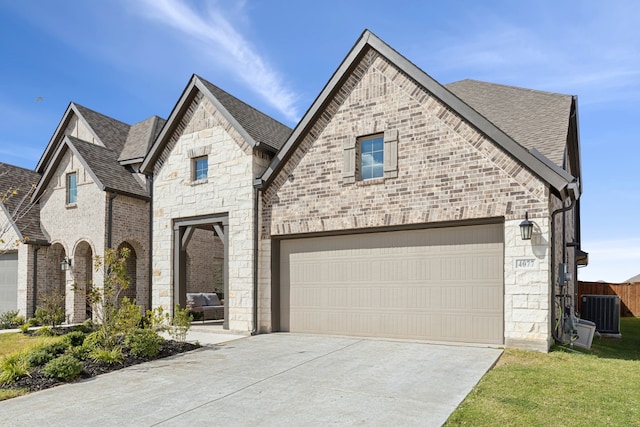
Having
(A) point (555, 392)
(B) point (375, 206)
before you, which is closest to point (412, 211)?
(B) point (375, 206)

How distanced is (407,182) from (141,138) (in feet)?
45.2

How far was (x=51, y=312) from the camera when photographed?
16.1 metres

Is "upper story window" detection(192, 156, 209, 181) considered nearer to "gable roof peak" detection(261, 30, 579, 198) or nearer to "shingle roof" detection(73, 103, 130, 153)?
"gable roof peak" detection(261, 30, 579, 198)

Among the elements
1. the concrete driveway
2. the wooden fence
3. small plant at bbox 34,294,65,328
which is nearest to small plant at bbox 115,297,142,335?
the concrete driveway

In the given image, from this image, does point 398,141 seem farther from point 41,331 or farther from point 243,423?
point 41,331

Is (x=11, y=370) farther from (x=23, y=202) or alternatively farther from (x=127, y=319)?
(x=23, y=202)

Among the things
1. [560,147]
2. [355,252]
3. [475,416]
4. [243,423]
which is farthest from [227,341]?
[560,147]

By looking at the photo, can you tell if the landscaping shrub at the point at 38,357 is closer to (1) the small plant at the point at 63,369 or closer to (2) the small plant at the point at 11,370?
(2) the small plant at the point at 11,370

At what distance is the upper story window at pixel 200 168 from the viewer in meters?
14.2

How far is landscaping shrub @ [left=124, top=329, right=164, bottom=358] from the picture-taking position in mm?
9445

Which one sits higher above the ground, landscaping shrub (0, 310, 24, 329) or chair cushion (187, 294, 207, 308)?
chair cushion (187, 294, 207, 308)

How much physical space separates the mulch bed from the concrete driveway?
0.32 meters

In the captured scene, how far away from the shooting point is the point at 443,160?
34.2 ft

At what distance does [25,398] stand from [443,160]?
8920mm
